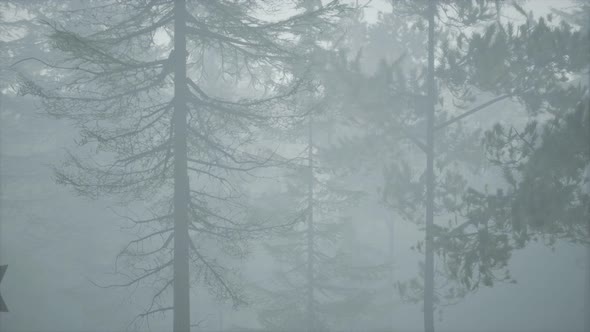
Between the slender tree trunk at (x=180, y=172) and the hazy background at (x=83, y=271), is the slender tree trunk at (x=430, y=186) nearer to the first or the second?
the slender tree trunk at (x=180, y=172)

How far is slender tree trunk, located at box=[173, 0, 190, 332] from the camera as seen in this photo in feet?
25.0

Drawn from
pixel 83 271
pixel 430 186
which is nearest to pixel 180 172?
pixel 430 186

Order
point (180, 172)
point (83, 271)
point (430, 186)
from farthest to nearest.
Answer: point (83, 271) → point (430, 186) → point (180, 172)

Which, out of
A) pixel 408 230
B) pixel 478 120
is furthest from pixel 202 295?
pixel 478 120

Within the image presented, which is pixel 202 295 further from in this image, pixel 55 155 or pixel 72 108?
pixel 72 108

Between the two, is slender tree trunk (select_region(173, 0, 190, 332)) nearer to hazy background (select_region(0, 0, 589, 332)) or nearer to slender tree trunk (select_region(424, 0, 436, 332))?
slender tree trunk (select_region(424, 0, 436, 332))

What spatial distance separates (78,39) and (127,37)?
5.28 ft

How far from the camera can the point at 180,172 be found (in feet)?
25.2

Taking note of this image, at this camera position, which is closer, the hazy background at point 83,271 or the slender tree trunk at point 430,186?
the slender tree trunk at point 430,186

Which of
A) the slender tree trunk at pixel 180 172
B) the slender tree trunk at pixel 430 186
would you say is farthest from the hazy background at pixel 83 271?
the slender tree trunk at pixel 180 172

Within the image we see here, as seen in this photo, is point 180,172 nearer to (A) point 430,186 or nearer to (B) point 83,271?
(A) point 430,186

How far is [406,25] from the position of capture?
66.1 ft

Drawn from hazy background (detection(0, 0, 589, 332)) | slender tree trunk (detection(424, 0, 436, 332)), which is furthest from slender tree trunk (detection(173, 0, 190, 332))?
hazy background (detection(0, 0, 589, 332))

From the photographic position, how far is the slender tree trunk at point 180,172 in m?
7.61
